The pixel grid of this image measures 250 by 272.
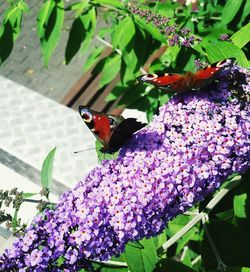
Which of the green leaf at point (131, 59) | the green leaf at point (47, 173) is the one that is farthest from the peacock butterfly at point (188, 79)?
the green leaf at point (131, 59)

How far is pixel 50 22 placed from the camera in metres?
3.21

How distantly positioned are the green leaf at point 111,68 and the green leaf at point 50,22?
3.00 ft

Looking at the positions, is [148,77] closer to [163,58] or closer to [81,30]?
[81,30]

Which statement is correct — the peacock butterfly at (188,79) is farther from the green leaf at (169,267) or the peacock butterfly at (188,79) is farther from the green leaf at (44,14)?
the green leaf at (44,14)

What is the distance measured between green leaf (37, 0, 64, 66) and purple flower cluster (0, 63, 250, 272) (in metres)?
1.37

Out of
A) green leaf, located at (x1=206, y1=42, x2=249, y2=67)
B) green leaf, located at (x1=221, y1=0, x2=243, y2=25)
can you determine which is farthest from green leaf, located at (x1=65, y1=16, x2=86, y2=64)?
green leaf, located at (x1=206, y1=42, x2=249, y2=67)

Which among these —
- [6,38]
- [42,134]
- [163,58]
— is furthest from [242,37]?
[42,134]

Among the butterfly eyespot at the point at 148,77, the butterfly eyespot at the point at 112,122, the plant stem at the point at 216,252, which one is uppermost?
the butterfly eyespot at the point at 148,77

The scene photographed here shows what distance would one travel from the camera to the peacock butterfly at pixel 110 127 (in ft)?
6.78

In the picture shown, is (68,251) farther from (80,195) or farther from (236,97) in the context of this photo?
(236,97)

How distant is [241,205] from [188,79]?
960 millimetres

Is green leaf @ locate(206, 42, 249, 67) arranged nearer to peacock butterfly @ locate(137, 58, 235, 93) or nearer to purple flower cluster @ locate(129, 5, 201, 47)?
purple flower cluster @ locate(129, 5, 201, 47)

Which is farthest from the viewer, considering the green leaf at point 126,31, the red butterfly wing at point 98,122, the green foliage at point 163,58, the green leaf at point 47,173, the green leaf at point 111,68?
the green leaf at point 111,68

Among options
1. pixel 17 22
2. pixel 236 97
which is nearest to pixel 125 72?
pixel 17 22
